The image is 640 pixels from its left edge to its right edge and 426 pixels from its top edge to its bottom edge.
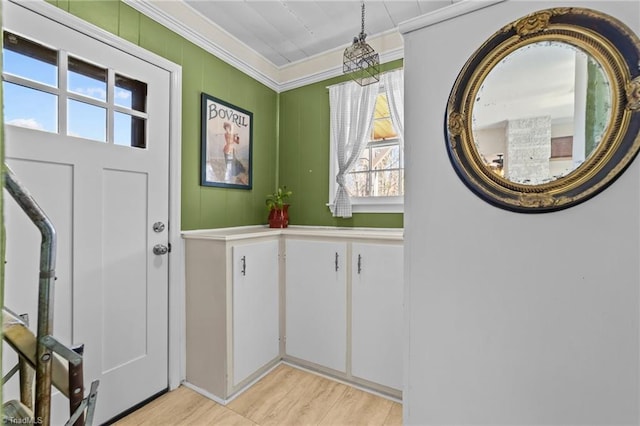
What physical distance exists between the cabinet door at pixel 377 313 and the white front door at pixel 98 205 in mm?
1261

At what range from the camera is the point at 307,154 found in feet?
8.76

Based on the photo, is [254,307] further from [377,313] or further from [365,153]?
[365,153]

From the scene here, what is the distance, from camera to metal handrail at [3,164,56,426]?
0.46 meters

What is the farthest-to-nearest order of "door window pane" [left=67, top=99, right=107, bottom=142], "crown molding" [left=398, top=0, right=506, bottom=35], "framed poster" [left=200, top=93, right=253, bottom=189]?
"framed poster" [left=200, top=93, right=253, bottom=189]
"door window pane" [left=67, top=99, right=107, bottom=142]
"crown molding" [left=398, top=0, right=506, bottom=35]

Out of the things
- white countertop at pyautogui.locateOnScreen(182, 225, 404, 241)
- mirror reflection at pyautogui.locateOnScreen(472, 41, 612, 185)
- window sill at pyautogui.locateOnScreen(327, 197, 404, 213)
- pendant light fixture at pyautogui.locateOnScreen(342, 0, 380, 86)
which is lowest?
white countertop at pyautogui.locateOnScreen(182, 225, 404, 241)

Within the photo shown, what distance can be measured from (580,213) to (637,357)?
1.24 feet

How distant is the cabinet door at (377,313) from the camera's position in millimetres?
1818

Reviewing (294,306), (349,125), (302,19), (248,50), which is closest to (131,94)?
(248,50)

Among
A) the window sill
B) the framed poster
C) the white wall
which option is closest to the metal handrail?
the white wall

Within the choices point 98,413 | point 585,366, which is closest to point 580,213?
point 585,366

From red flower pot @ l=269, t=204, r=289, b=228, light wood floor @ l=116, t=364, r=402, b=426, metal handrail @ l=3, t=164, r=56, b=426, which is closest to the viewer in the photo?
metal handrail @ l=3, t=164, r=56, b=426

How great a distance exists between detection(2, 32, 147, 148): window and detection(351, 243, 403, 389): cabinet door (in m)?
1.60

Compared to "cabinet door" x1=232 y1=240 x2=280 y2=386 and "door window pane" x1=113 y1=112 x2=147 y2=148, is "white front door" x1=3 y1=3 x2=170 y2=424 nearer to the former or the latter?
"door window pane" x1=113 y1=112 x2=147 y2=148

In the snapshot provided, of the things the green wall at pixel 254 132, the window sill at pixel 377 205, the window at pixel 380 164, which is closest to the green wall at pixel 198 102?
the green wall at pixel 254 132
